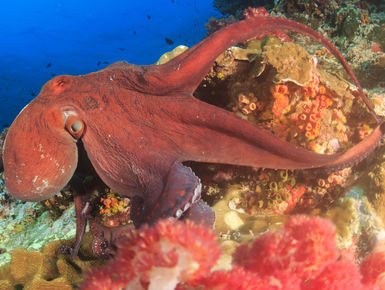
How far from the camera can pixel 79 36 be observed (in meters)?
68.2

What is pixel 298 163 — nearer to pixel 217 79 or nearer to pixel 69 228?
pixel 217 79

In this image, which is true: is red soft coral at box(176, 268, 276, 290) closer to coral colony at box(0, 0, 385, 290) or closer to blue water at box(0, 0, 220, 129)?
coral colony at box(0, 0, 385, 290)

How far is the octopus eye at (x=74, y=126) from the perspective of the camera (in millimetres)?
2232

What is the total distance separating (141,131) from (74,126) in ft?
1.96

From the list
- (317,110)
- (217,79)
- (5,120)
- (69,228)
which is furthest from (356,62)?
(5,120)

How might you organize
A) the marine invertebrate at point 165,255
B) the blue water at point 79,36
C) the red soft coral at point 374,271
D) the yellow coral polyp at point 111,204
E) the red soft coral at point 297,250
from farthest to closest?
the blue water at point 79,36 → the yellow coral polyp at point 111,204 → the red soft coral at point 374,271 → the red soft coral at point 297,250 → the marine invertebrate at point 165,255

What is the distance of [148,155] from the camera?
2082 mm

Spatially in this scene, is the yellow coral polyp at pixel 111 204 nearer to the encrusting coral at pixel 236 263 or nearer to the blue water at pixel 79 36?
the encrusting coral at pixel 236 263

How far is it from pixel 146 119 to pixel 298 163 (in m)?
1.34

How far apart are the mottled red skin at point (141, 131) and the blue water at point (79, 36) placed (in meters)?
41.9

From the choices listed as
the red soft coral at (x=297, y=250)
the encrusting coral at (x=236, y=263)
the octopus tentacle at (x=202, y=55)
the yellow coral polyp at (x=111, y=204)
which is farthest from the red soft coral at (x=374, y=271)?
the yellow coral polyp at (x=111, y=204)

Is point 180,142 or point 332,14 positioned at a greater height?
point 332,14

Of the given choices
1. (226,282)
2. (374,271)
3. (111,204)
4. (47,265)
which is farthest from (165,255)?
(47,265)

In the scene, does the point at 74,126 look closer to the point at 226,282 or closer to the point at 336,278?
the point at 226,282
